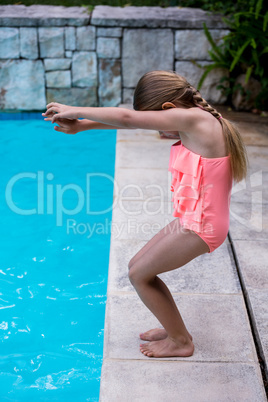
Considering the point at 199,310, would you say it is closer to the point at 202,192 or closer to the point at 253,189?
the point at 202,192

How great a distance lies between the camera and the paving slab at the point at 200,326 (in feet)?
7.51

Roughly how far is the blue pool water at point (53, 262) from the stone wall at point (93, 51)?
77 centimetres

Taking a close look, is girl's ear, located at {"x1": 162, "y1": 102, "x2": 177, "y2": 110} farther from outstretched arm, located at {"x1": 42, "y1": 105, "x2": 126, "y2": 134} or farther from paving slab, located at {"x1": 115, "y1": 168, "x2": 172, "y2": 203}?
paving slab, located at {"x1": 115, "y1": 168, "x2": 172, "y2": 203}

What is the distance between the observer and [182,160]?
6.57 ft

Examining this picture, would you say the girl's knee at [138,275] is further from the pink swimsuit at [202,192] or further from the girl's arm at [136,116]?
the girl's arm at [136,116]

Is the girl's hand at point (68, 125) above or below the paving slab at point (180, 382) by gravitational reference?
above

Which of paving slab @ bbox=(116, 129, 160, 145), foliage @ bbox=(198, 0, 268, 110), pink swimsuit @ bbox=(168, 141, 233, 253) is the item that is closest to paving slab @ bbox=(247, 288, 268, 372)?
pink swimsuit @ bbox=(168, 141, 233, 253)

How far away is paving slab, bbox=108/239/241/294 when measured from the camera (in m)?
2.81

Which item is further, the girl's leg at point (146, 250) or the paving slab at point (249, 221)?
the paving slab at point (249, 221)

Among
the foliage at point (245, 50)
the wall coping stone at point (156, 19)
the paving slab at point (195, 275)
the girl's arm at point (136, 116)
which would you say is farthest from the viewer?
the wall coping stone at point (156, 19)

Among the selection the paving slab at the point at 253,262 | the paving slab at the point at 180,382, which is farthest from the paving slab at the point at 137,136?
the paving slab at the point at 180,382

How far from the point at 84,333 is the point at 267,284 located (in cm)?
109

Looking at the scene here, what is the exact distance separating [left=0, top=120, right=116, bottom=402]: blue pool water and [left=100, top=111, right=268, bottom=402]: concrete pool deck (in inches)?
10.3

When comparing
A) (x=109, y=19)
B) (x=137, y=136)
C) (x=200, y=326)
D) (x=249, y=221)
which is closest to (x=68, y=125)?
(x=200, y=326)
